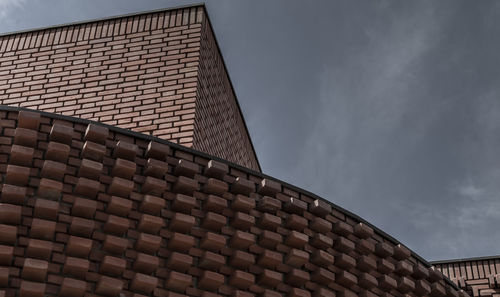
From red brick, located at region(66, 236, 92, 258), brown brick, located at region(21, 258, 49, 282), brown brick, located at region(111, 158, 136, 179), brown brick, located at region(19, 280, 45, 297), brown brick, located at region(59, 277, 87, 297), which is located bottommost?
brown brick, located at region(19, 280, 45, 297)

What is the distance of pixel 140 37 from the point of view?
882cm

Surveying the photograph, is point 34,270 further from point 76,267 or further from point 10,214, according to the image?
point 10,214

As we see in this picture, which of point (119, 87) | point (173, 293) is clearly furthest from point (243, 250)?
point (119, 87)

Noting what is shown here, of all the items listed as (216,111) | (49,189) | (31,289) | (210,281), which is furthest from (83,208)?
(216,111)

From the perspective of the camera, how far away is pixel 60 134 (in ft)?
18.5

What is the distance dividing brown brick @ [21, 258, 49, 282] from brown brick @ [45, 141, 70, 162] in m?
0.82

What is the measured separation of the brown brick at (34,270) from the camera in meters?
5.04

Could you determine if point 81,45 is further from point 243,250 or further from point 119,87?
point 243,250

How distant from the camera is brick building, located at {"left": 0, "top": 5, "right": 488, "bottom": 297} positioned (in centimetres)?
525

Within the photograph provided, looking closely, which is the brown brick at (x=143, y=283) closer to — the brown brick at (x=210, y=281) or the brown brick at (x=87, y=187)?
the brown brick at (x=210, y=281)

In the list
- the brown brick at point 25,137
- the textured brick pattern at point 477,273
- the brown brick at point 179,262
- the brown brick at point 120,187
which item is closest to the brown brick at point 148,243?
the brown brick at point 179,262

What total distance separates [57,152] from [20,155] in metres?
0.26

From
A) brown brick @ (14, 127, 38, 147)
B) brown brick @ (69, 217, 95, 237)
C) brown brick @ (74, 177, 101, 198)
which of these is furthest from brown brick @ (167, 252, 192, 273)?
brown brick @ (14, 127, 38, 147)

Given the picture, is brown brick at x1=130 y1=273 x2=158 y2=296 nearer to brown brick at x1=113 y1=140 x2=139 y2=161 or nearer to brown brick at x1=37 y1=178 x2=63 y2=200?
brown brick at x1=37 y1=178 x2=63 y2=200
